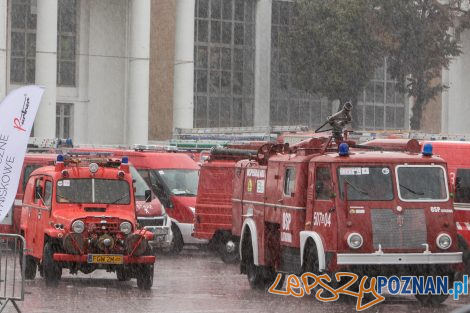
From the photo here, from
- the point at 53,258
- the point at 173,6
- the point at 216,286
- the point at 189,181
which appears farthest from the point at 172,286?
the point at 173,6

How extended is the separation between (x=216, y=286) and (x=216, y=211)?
19.2ft

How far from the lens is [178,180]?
31578mm

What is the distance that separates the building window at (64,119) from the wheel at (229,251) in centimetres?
4148

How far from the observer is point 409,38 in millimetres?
65875

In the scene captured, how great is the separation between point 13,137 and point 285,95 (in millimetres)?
61471

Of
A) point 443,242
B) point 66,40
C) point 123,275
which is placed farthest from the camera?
point 66,40

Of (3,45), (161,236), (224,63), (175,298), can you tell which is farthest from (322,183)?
(224,63)

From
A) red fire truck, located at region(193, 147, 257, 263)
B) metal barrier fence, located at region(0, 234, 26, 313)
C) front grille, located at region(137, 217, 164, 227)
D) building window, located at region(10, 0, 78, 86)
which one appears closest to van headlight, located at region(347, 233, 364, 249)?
metal barrier fence, located at region(0, 234, 26, 313)

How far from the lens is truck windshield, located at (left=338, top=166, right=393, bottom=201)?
1848 centimetres

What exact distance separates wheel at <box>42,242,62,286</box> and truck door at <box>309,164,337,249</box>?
4.35 m

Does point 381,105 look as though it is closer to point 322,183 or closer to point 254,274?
point 254,274

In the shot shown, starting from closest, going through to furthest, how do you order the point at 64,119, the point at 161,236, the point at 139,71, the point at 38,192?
1. the point at 38,192
2. the point at 161,236
3. the point at 139,71
4. the point at 64,119

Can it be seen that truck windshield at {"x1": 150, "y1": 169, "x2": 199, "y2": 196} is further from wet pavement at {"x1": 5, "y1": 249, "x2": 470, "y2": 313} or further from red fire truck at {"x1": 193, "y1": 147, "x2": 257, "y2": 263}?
wet pavement at {"x1": 5, "y1": 249, "x2": 470, "y2": 313}

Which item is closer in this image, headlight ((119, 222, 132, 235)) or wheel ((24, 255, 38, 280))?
headlight ((119, 222, 132, 235))
